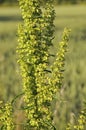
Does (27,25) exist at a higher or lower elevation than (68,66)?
higher

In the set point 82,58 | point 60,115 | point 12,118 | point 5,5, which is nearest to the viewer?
point 12,118

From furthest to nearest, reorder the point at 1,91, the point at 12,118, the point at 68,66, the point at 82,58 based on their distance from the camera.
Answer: the point at 82,58 → the point at 68,66 → the point at 1,91 → the point at 12,118

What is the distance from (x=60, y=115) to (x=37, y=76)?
20.5 feet

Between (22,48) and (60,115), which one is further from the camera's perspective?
(60,115)

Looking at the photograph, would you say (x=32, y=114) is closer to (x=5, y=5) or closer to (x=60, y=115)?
(x=60, y=115)

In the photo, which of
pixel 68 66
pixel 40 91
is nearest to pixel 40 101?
pixel 40 91

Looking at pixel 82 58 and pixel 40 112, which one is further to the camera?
pixel 82 58

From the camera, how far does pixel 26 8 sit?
246 cm

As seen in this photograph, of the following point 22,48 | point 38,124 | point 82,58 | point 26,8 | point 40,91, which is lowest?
point 82,58

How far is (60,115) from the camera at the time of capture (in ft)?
28.1

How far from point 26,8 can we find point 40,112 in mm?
533

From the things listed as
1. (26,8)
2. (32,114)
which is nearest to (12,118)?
(32,114)

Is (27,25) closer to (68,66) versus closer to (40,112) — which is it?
(40,112)

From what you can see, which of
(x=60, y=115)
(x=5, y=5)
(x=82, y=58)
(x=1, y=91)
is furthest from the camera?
(x=5, y=5)
